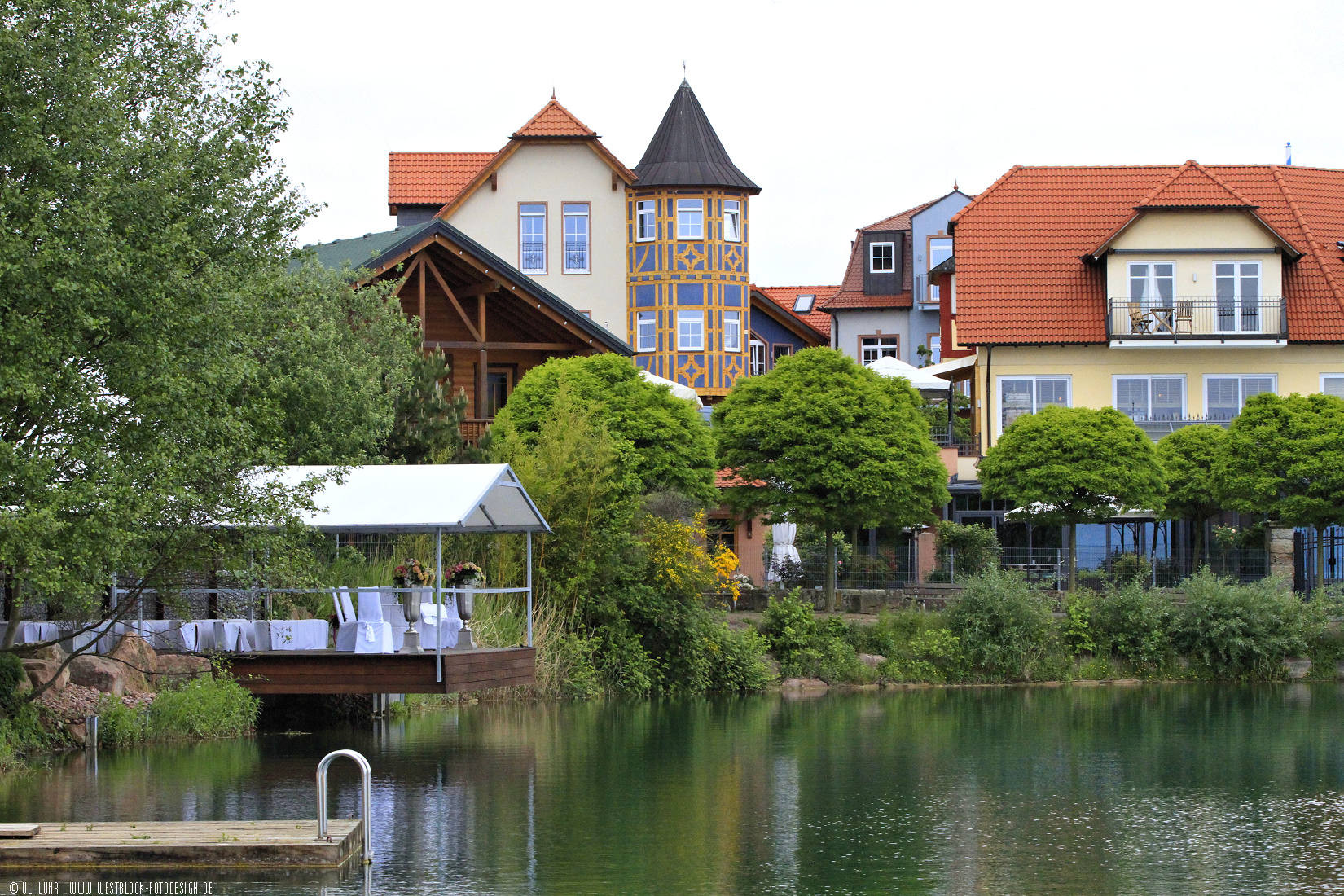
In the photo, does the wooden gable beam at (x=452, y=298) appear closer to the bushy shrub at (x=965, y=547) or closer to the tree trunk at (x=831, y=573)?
the tree trunk at (x=831, y=573)

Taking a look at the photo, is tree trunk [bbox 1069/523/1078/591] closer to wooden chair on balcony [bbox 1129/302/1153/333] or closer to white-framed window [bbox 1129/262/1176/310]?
wooden chair on balcony [bbox 1129/302/1153/333]

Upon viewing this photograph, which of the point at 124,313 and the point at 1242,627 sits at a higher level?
the point at 124,313

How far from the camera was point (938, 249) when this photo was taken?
65500 millimetres

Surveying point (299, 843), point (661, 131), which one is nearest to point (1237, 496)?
point (661, 131)

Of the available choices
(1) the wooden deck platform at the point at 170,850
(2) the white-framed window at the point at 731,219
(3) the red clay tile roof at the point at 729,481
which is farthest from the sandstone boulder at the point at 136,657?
(2) the white-framed window at the point at 731,219

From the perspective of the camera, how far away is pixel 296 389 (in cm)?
2823

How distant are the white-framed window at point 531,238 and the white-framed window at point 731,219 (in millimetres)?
5733

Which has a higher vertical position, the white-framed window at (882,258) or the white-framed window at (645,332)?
the white-framed window at (882,258)

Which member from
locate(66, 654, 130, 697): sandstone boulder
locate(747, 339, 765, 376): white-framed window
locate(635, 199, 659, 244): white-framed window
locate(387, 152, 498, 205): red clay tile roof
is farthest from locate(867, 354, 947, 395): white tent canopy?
locate(66, 654, 130, 697): sandstone boulder

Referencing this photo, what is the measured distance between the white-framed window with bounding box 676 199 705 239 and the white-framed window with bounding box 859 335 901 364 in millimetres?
11030

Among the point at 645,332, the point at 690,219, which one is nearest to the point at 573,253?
the point at 645,332

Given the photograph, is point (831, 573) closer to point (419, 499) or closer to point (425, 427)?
point (425, 427)

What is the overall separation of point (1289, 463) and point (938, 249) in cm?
2500

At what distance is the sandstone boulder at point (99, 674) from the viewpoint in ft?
83.8
